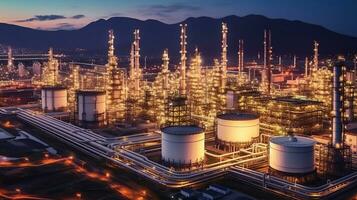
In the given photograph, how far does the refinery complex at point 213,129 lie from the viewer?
76.1ft

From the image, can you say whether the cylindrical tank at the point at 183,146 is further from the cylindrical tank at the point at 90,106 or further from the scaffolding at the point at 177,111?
the cylindrical tank at the point at 90,106

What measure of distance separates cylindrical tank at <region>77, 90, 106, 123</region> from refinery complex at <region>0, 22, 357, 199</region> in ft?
0.27

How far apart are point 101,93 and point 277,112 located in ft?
48.4

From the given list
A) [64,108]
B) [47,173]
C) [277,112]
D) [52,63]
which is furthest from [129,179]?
[52,63]

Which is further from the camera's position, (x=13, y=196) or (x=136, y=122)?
(x=136, y=122)

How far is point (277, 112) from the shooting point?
31766 mm

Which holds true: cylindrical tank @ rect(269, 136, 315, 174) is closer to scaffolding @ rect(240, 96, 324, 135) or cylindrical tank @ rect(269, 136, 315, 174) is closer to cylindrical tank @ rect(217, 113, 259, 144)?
cylindrical tank @ rect(217, 113, 259, 144)

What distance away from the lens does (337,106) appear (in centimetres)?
2494

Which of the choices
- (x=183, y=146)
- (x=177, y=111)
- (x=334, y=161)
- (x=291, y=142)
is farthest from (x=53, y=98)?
(x=334, y=161)

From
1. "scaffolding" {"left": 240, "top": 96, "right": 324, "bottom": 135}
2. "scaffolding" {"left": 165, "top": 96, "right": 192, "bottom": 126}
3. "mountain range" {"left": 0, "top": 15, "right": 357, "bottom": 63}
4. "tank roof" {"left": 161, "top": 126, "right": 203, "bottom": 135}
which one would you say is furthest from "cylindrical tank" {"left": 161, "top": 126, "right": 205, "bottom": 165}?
"mountain range" {"left": 0, "top": 15, "right": 357, "bottom": 63}

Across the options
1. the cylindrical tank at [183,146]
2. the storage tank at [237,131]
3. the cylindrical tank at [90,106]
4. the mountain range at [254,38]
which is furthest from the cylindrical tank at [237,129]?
the mountain range at [254,38]

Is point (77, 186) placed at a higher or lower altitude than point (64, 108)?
lower

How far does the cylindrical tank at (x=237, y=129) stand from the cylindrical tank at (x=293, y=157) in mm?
5175

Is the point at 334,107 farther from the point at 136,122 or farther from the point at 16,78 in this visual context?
the point at 16,78
